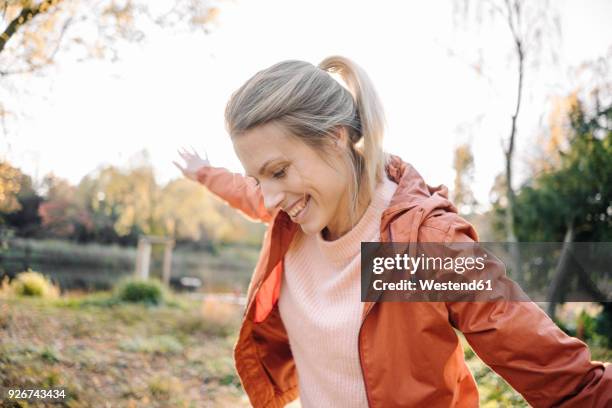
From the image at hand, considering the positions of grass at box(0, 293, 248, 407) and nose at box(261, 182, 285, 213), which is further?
grass at box(0, 293, 248, 407)

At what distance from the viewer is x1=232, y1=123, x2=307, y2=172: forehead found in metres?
1.46

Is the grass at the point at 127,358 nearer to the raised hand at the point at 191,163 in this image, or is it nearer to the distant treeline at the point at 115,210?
the distant treeline at the point at 115,210

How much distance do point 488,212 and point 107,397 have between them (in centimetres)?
591

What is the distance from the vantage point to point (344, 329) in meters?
1.54

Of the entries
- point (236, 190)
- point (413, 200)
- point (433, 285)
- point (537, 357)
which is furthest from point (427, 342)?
point (236, 190)

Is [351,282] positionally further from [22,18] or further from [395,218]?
[22,18]

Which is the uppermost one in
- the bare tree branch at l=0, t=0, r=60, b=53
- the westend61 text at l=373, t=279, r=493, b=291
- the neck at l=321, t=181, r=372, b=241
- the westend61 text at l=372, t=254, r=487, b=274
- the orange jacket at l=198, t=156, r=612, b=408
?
the bare tree branch at l=0, t=0, r=60, b=53

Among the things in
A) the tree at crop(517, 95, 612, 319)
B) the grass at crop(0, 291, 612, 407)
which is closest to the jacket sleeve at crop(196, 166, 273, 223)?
the grass at crop(0, 291, 612, 407)

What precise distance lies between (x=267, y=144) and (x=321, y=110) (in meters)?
0.21

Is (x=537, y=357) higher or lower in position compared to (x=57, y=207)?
lower

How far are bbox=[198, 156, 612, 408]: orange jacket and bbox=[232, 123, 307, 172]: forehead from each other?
0.33 meters

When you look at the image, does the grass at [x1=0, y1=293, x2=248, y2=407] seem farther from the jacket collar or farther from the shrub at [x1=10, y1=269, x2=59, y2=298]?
the jacket collar

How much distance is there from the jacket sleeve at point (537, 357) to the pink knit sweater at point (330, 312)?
0.40m

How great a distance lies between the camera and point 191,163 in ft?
8.34
